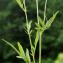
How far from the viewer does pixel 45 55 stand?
3453mm

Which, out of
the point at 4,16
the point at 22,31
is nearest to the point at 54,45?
the point at 22,31

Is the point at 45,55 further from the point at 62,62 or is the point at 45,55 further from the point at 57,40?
the point at 62,62

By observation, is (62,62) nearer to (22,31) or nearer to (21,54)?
(21,54)

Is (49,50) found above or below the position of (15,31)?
below

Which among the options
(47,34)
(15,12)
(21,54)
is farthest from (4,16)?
(21,54)

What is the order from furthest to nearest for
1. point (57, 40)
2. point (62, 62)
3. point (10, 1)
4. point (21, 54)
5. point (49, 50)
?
point (10, 1) < point (49, 50) < point (57, 40) < point (21, 54) < point (62, 62)

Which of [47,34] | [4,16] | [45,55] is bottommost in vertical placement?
[45,55]

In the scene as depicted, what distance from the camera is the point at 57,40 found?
321 centimetres

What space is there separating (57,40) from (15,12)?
1.85 ft

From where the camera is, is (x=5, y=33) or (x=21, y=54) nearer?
(x=21, y=54)

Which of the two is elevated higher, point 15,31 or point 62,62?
point 62,62

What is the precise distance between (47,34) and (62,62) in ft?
8.29

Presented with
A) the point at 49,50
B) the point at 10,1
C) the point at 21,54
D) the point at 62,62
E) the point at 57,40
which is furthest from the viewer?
the point at 10,1

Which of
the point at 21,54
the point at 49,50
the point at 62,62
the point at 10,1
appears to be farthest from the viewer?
the point at 10,1
